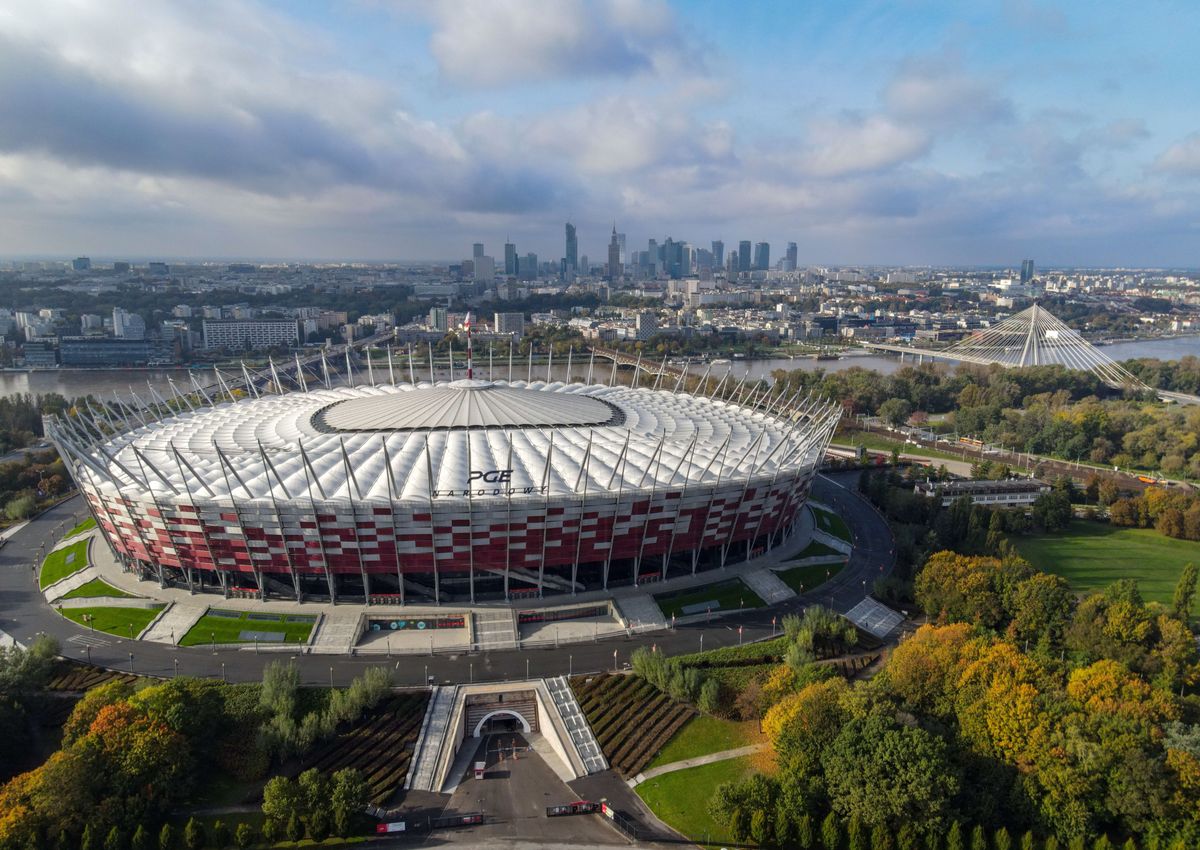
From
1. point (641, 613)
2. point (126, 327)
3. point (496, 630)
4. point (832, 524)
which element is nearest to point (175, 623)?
point (496, 630)

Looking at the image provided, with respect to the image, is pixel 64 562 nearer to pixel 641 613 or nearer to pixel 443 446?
pixel 443 446

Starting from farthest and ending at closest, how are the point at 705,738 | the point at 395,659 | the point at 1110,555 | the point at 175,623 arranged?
the point at 1110,555 < the point at 175,623 < the point at 395,659 < the point at 705,738

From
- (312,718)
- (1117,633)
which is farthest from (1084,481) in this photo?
(312,718)

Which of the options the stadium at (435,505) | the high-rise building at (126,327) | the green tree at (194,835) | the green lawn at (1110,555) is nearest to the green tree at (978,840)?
the stadium at (435,505)

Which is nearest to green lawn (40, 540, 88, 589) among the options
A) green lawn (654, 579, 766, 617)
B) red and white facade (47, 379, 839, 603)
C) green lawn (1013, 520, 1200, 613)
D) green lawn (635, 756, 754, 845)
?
red and white facade (47, 379, 839, 603)

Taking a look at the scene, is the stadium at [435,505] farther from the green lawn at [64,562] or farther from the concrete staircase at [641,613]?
the green lawn at [64,562]

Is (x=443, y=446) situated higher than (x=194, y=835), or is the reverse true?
(x=443, y=446)

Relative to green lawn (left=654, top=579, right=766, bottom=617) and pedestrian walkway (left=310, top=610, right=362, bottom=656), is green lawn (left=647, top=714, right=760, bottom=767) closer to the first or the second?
green lawn (left=654, top=579, right=766, bottom=617)
